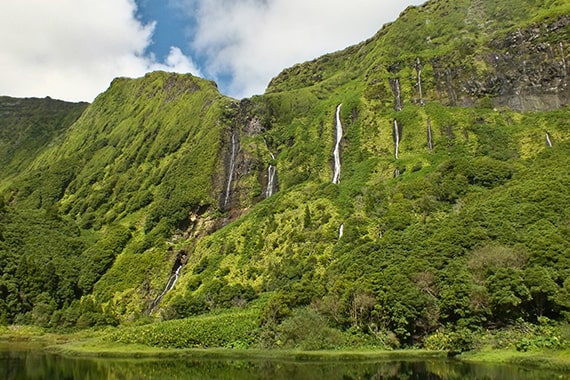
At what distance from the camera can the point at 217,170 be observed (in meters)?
143

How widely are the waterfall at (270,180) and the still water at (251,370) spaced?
267 feet

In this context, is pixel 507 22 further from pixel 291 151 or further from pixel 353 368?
pixel 353 368

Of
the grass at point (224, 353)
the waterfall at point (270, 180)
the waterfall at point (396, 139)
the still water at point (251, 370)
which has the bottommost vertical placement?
the grass at point (224, 353)

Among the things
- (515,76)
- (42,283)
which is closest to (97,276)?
(42,283)

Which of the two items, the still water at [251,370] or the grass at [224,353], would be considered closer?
the still water at [251,370]

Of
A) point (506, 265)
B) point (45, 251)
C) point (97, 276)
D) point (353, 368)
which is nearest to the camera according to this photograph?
point (353, 368)

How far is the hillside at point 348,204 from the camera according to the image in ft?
208

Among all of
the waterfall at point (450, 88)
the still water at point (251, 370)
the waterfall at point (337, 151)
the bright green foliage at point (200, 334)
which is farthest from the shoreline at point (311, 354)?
the waterfall at point (450, 88)

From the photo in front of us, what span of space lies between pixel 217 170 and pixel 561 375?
11502 centimetres

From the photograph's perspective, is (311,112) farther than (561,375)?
Yes

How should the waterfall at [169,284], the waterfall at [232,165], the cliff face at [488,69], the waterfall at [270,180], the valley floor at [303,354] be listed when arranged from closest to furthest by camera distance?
the valley floor at [303,354]
the waterfall at [169,284]
the cliff face at [488,69]
the waterfall at [232,165]
the waterfall at [270,180]

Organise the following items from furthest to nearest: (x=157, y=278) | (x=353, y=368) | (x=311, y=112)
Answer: (x=311, y=112) < (x=157, y=278) < (x=353, y=368)

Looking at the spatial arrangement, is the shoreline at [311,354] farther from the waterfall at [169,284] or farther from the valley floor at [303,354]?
the waterfall at [169,284]

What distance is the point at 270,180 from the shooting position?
139 m
